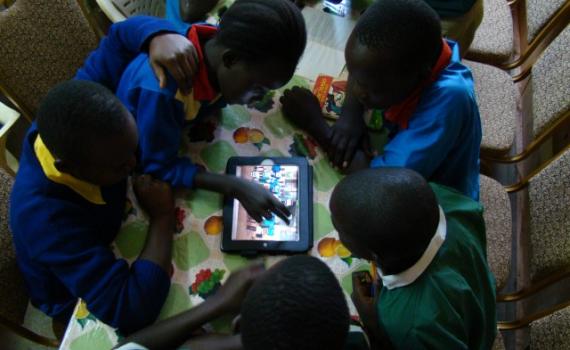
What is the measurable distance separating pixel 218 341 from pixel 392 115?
0.71 metres

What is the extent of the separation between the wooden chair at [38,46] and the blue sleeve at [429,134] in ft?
3.41

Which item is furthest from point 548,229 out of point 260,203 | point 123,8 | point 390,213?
point 123,8

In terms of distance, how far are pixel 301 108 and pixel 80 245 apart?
650 millimetres

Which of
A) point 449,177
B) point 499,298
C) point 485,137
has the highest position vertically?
point 449,177

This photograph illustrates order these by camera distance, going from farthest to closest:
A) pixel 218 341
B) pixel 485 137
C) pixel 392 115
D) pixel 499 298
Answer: pixel 485 137 → pixel 499 298 → pixel 392 115 → pixel 218 341

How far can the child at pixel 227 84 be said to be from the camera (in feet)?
3.44

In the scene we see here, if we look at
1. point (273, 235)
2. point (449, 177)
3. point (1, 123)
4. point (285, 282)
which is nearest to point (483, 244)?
point (449, 177)

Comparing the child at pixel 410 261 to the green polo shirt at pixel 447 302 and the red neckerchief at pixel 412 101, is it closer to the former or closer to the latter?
the green polo shirt at pixel 447 302

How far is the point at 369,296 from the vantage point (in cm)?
96

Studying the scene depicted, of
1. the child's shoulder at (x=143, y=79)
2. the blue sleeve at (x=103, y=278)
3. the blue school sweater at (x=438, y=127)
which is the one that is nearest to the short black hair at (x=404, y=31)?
the blue school sweater at (x=438, y=127)

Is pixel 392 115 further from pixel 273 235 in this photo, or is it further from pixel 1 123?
pixel 1 123

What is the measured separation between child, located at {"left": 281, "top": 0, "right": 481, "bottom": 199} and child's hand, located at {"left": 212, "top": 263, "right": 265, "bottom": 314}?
1.27 ft

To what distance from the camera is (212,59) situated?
3.75 ft

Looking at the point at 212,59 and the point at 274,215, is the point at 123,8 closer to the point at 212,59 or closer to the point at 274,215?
the point at 212,59
